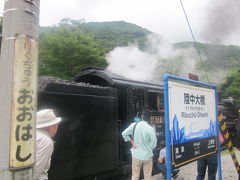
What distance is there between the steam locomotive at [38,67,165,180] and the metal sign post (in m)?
2.13

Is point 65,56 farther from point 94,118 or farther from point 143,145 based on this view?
point 143,145

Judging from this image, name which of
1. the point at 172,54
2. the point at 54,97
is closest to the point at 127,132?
the point at 54,97

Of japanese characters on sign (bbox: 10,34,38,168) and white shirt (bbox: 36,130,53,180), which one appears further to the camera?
white shirt (bbox: 36,130,53,180)

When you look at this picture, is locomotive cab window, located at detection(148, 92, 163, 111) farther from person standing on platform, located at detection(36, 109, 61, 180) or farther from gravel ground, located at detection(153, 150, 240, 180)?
person standing on platform, located at detection(36, 109, 61, 180)

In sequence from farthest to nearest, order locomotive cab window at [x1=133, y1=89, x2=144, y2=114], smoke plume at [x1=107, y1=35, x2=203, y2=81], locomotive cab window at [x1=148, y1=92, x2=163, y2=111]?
smoke plume at [x1=107, y1=35, x2=203, y2=81] < locomotive cab window at [x1=148, y1=92, x2=163, y2=111] < locomotive cab window at [x1=133, y1=89, x2=144, y2=114]

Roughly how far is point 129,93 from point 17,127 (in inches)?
203

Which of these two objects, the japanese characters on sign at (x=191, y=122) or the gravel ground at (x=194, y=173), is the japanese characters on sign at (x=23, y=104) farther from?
the gravel ground at (x=194, y=173)

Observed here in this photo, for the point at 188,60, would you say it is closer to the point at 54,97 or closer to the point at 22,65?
the point at 54,97

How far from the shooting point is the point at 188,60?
20578 millimetres

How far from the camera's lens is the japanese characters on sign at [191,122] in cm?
326

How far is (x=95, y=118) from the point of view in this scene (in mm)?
5578

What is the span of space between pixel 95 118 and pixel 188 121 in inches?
95.0

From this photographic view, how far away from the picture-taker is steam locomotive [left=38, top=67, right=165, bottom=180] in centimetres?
471

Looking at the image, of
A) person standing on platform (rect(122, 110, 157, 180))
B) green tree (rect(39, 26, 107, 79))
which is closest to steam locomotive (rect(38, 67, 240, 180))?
person standing on platform (rect(122, 110, 157, 180))
